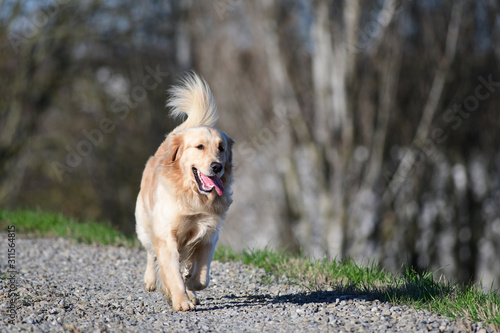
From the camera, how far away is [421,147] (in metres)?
12.8

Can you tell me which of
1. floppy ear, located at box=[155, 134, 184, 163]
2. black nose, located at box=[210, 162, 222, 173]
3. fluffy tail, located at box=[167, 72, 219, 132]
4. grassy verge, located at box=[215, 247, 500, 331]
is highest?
fluffy tail, located at box=[167, 72, 219, 132]

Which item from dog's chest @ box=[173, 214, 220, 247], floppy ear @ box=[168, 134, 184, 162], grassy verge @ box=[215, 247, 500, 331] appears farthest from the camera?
floppy ear @ box=[168, 134, 184, 162]

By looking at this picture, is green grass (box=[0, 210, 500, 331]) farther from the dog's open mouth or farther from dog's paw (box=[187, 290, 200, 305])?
the dog's open mouth

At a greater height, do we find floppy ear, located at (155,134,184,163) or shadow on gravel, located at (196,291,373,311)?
floppy ear, located at (155,134,184,163)

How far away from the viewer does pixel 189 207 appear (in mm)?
4680

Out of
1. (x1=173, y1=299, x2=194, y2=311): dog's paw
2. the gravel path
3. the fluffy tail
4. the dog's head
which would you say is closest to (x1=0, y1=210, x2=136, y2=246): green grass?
the gravel path

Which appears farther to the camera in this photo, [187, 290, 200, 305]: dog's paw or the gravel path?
[187, 290, 200, 305]: dog's paw

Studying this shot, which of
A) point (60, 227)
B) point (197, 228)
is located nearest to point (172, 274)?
point (197, 228)

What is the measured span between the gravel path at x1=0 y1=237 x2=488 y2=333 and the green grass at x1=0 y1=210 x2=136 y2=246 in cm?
139

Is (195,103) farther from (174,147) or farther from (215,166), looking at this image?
(215,166)

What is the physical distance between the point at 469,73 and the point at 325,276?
29.8 feet

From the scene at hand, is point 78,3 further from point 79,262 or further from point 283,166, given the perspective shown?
point 79,262

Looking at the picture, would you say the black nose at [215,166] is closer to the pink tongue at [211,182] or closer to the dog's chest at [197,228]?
the pink tongue at [211,182]

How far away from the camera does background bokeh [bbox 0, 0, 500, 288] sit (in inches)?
492
